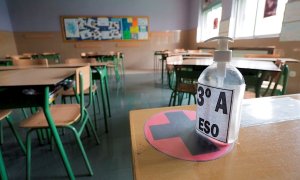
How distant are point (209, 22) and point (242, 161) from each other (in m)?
5.85

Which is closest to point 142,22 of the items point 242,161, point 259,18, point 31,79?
point 259,18

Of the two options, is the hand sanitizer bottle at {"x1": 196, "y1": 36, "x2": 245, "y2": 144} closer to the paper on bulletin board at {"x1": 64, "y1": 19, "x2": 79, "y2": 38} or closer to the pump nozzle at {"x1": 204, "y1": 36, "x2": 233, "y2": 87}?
the pump nozzle at {"x1": 204, "y1": 36, "x2": 233, "y2": 87}

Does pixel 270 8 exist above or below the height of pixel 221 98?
above

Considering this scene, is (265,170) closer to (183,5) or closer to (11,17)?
(183,5)

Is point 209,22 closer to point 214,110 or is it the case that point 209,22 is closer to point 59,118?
point 59,118

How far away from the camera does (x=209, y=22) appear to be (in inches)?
212

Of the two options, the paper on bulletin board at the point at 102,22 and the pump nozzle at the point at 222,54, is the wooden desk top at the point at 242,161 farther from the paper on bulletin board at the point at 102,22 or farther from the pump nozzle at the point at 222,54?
the paper on bulletin board at the point at 102,22

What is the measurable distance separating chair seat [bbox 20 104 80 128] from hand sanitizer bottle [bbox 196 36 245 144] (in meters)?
0.98

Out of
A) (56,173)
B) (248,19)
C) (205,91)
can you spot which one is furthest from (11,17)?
(205,91)

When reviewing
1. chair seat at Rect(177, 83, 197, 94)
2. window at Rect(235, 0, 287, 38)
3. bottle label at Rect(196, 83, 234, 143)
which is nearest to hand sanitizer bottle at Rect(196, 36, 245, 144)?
bottle label at Rect(196, 83, 234, 143)

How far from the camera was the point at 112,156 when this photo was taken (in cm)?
141

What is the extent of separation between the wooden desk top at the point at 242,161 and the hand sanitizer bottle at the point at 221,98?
0.04 meters

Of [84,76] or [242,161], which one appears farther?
[84,76]

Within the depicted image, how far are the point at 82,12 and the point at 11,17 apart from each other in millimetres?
2215
